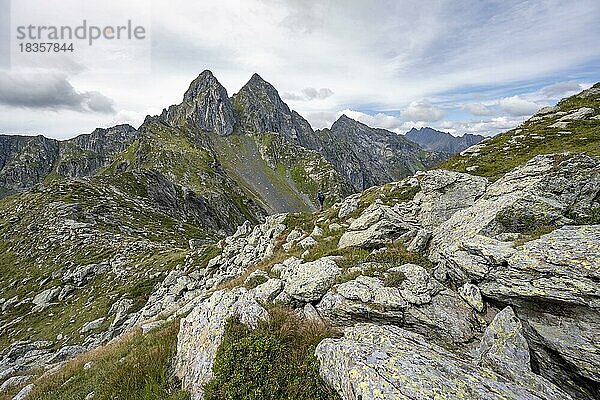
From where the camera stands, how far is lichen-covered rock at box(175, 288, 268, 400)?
999 cm

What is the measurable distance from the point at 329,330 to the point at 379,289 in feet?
8.46

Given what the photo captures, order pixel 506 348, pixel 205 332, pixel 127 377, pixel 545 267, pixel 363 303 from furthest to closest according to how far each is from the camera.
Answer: pixel 363 303 < pixel 205 332 < pixel 127 377 < pixel 545 267 < pixel 506 348

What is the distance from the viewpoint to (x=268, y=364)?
30.4ft

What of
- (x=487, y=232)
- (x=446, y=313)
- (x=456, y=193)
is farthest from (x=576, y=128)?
(x=446, y=313)

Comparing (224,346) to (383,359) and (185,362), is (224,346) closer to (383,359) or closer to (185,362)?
(185,362)

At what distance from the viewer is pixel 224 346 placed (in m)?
10.0

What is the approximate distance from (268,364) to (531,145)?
4218 cm

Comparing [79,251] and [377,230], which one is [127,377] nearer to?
Answer: [377,230]

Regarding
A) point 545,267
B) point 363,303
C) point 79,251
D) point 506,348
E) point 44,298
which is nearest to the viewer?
point 506,348

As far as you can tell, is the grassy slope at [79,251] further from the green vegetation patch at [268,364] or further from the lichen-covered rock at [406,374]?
the lichen-covered rock at [406,374]

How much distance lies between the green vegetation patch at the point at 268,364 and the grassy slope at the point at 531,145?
85.9 ft

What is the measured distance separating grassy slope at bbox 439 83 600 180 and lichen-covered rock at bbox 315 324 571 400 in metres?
24.8

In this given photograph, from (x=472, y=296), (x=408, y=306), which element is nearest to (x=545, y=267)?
(x=472, y=296)

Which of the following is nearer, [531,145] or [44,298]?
[531,145]
